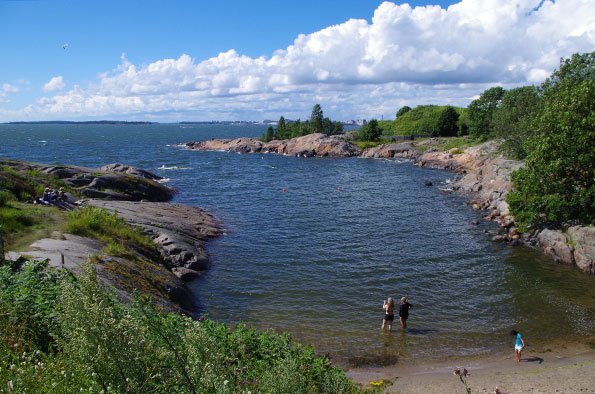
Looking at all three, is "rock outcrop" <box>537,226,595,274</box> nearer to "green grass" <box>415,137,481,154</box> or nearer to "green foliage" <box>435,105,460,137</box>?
"green grass" <box>415,137,481,154</box>

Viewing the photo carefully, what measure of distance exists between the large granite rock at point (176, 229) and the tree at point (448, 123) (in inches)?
3857

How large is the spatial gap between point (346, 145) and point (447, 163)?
34.7 metres

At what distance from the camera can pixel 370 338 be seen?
22.3 meters

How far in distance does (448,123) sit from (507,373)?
117m

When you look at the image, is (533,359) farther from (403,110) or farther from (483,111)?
(403,110)

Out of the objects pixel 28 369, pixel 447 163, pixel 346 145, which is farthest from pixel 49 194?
pixel 346 145

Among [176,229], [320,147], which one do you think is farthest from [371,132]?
[176,229]

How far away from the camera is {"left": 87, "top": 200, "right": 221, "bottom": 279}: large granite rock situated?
1211 inches

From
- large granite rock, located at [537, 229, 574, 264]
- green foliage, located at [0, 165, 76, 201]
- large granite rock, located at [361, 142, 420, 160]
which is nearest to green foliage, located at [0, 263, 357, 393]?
green foliage, located at [0, 165, 76, 201]

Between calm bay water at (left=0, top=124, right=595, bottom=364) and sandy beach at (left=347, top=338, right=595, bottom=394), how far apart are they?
99 centimetres

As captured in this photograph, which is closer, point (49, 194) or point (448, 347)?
point (448, 347)

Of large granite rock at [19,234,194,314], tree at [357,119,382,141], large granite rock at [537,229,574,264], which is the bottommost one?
large granite rock at [537,229,574,264]

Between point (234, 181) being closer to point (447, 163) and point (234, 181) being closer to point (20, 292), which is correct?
point (447, 163)

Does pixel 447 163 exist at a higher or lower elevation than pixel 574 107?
lower
